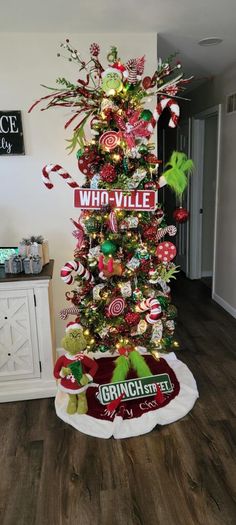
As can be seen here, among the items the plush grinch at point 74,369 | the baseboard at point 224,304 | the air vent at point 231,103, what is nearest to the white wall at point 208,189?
the air vent at point 231,103

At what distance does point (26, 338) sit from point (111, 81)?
1.68 m

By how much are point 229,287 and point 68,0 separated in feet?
9.82

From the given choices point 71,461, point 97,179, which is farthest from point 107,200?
point 71,461

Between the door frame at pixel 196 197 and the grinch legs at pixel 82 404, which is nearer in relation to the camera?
the grinch legs at pixel 82 404

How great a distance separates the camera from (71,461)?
6.79 feet

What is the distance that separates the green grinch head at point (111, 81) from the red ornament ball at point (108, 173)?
0.40m

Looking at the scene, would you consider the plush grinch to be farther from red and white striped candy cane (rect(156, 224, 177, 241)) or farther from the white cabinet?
red and white striped candy cane (rect(156, 224, 177, 241))

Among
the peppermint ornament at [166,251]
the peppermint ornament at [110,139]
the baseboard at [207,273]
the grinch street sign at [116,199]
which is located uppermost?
the peppermint ornament at [110,139]

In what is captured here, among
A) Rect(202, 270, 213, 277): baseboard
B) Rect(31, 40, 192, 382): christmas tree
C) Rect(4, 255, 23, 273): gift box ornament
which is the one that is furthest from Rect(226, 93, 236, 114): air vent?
Rect(4, 255, 23, 273): gift box ornament

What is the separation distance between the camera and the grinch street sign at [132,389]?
97.9 inches

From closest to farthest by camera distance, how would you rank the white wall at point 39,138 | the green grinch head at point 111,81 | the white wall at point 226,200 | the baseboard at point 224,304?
1. the green grinch head at point 111,81
2. the white wall at point 39,138
3. the white wall at point 226,200
4. the baseboard at point 224,304

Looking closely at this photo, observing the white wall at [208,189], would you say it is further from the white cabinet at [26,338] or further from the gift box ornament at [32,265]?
the gift box ornament at [32,265]

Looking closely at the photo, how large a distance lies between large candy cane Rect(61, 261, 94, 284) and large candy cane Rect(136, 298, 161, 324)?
353 mm

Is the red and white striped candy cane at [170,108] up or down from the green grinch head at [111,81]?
down
